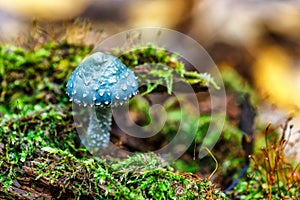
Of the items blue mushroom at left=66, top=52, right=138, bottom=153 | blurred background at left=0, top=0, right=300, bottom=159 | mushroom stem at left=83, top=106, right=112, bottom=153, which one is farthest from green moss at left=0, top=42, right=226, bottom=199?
blurred background at left=0, top=0, right=300, bottom=159

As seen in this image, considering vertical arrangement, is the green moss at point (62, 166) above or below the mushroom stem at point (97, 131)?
below

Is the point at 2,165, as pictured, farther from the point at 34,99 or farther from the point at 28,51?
the point at 28,51

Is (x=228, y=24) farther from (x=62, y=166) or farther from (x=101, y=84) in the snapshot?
(x=62, y=166)

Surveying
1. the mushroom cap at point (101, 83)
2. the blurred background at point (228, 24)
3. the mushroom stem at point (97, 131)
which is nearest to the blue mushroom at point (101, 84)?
the mushroom cap at point (101, 83)

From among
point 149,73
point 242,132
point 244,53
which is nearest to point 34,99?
point 149,73

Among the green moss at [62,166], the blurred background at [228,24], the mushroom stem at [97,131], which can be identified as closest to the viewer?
the green moss at [62,166]

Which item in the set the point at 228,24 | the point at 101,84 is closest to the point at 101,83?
the point at 101,84

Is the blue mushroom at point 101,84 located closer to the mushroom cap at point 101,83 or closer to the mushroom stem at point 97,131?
the mushroom cap at point 101,83
